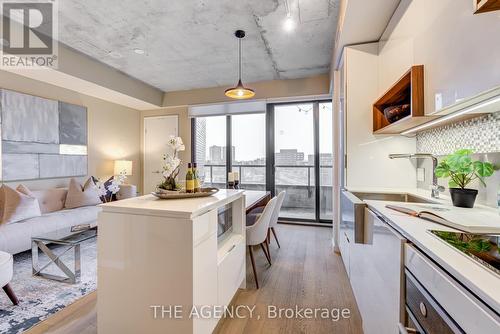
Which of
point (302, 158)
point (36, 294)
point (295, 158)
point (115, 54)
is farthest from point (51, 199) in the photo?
point (302, 158)

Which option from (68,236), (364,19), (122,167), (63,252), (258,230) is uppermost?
(364,19)

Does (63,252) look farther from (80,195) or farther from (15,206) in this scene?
(80,195)

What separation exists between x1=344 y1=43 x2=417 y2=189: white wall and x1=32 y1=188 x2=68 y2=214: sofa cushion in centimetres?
413

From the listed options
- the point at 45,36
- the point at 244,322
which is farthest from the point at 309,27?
the point at 45,36

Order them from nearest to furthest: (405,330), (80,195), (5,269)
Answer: (405,330) → (5,269) → (80,195)

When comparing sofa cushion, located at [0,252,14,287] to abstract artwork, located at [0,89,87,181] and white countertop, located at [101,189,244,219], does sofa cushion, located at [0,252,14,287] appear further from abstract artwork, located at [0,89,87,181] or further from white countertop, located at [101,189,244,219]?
abstract artwork, located at [0,89,87,181]

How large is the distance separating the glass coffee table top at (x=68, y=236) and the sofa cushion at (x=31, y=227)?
217 mm

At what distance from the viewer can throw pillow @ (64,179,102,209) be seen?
3.49 metres

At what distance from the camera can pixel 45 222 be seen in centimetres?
275

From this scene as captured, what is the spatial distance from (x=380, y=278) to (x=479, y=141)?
1041 mm

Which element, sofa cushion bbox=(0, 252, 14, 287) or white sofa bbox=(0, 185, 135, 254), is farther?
white sofa bbox=(0, 185, 135, 254)

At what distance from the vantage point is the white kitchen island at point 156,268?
3.99 feet
